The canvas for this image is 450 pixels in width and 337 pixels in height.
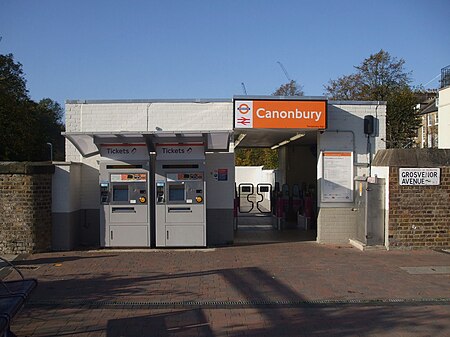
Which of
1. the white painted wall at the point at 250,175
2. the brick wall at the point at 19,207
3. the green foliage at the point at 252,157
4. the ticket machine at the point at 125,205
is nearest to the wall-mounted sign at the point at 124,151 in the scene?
the ticket machine at the point at 125,205

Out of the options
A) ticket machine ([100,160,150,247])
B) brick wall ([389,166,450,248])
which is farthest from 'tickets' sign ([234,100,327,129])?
ticket machine ([100,160,150,247])

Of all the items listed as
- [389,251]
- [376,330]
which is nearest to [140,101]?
[389,251]

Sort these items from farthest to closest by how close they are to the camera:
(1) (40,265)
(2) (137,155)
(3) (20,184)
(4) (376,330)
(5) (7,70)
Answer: (5) (7,70) → (2) (137,155) → (3) (20,184) → (1) (40,265) → (4) (376,330)

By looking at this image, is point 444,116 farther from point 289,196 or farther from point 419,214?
point 419,214

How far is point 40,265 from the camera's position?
10.7m

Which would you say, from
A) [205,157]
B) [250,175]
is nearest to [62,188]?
[205,157]

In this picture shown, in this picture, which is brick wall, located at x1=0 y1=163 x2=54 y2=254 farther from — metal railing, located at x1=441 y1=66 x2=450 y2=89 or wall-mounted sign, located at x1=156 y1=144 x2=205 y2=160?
metal railing, located at x1=441 y1=66 x2=450 y2=89

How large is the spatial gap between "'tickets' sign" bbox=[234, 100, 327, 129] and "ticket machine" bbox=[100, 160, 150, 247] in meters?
2.68

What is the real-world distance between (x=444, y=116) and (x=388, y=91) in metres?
7.46

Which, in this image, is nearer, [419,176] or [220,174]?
[419,176]

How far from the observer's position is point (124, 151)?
12.7 metres

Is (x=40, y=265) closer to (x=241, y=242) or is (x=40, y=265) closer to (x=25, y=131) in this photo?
(x=241, y=242)

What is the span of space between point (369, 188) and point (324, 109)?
223cm

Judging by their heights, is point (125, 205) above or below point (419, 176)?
below
